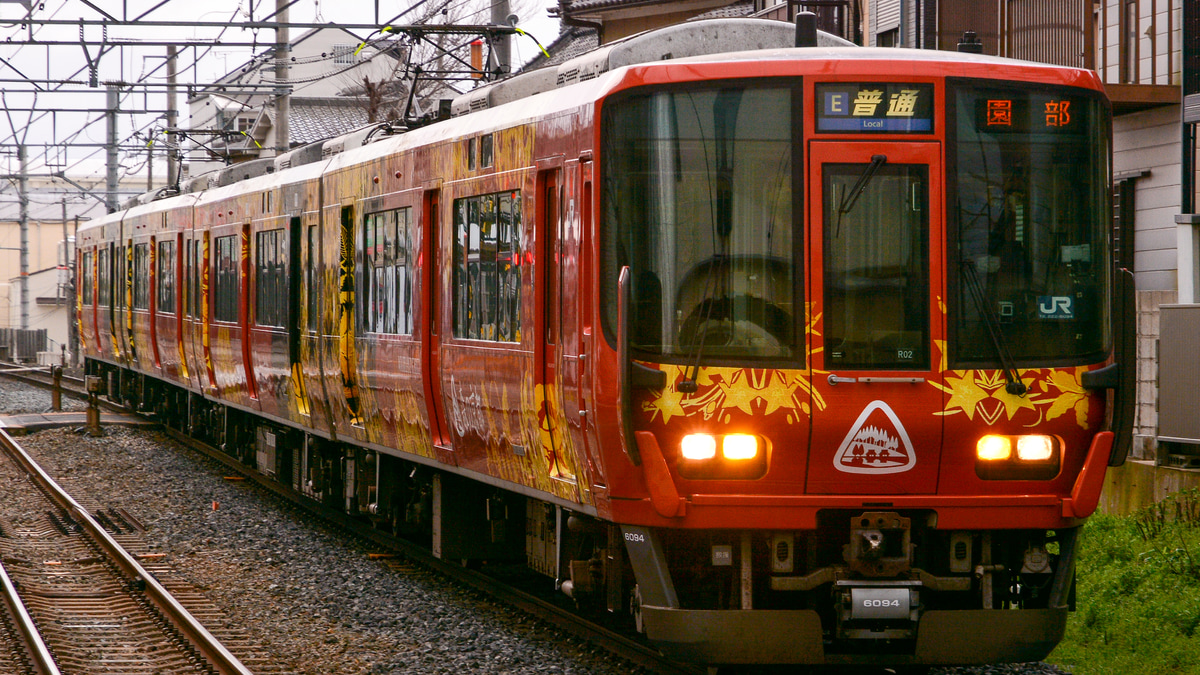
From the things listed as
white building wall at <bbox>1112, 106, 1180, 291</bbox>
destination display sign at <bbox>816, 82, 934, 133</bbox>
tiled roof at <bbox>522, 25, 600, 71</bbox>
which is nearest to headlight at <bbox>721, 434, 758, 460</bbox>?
destination display sign at <bbox>816, 82, 934, 133</bbox>

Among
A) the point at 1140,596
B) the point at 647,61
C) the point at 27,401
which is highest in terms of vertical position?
the point at 647,61

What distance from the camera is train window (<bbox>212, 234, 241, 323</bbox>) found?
636 inches

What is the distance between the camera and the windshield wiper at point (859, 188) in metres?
6.61

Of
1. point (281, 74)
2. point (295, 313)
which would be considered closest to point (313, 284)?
point (295, 313)

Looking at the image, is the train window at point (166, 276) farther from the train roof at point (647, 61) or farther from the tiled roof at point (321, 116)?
the tiled roof at point (321, 116)

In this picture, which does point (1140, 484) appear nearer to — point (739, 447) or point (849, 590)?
point (849, 590)

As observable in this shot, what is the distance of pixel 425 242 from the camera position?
9711 mm

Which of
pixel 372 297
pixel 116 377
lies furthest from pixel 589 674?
pixel 116 377

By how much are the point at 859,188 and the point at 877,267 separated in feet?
1.10

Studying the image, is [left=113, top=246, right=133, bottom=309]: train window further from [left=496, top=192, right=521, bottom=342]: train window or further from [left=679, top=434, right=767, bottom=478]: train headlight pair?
[left=679, top=434, right=767, bottom=478]: train headlight pair

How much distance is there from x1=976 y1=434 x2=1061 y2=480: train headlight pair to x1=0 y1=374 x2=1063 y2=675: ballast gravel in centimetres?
132

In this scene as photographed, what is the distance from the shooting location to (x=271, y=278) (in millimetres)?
14531

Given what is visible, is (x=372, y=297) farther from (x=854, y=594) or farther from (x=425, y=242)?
(x=854, y=594)

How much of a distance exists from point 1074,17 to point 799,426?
10.3 metres
